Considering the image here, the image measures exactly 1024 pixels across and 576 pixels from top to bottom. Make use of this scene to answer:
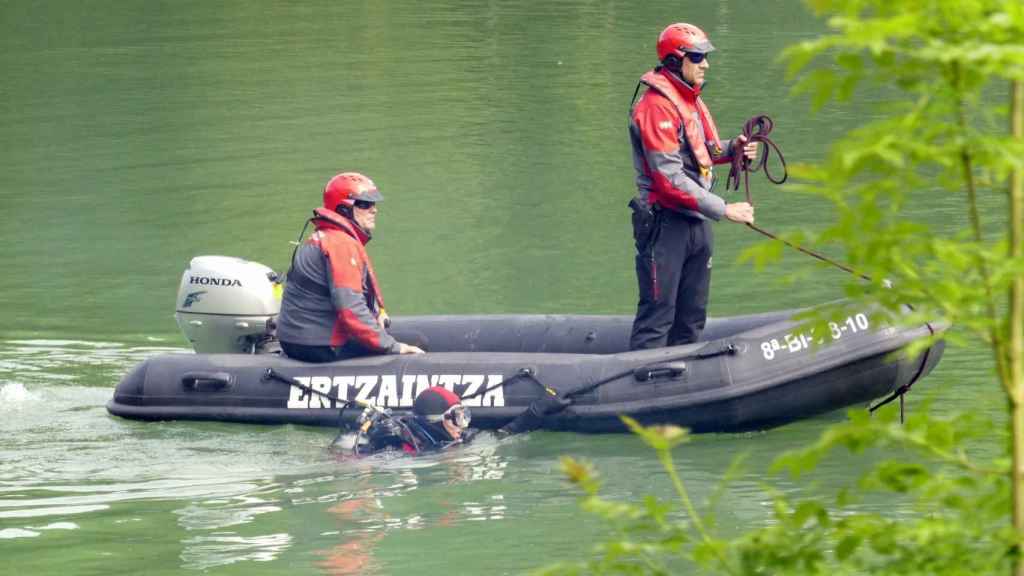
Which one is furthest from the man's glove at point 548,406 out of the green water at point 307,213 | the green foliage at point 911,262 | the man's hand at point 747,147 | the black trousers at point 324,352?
the green foliage at point 911,262

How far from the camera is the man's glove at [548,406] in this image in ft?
25.0

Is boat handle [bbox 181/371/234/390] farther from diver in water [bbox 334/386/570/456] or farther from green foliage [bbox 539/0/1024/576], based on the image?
green foliage [bbox 539/0/1024/576]

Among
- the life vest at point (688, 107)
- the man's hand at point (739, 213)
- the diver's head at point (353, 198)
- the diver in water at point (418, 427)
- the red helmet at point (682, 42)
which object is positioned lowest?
the diver in water at point (418, 427)

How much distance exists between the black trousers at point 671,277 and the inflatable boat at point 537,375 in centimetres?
20

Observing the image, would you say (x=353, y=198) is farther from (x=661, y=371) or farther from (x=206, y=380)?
(x=661, y=371)

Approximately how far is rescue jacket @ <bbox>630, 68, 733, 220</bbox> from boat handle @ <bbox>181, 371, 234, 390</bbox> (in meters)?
2.21

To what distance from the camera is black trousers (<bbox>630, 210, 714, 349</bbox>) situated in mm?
7754

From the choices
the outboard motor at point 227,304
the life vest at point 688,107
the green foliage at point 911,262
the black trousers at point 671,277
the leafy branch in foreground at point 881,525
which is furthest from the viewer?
the outboard motor at point 227,304

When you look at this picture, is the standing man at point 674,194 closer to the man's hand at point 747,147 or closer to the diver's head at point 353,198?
the man's hand at point 747,147

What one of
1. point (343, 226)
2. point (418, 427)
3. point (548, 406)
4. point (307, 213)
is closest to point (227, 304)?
point (343, 226)

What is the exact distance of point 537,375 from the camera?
7.70 meters

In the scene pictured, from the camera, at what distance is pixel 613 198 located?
14031 mm

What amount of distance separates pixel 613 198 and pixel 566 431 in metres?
6.46

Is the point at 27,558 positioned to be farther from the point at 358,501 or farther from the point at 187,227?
the point at 187,227
